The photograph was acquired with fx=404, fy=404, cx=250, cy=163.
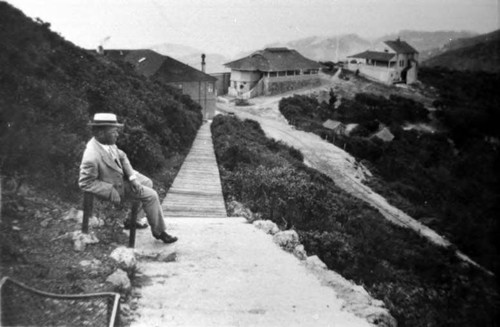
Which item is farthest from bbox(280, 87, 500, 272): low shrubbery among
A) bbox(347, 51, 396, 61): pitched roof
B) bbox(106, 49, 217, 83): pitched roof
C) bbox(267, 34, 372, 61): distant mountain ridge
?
bbox(267, 34, 372, 61): distant mountain ridge

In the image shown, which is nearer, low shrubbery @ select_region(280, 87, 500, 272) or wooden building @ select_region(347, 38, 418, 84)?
low shrubbery @ select_region(280, 87, 500, 272)

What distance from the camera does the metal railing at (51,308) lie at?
11.5ft

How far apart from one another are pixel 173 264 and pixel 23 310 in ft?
7.80

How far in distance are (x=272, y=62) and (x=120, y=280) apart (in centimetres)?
5526

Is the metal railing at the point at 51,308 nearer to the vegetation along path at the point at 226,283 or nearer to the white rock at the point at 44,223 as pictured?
the vegetation along path at the point at 226,283

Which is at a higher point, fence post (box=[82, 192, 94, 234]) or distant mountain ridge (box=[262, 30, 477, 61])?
distant mountain ridge (box=[262, 30, 477, 61])

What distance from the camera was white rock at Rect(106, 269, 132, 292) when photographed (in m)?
4.68

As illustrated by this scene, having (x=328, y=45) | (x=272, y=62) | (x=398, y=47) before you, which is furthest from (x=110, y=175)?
(x=328, y=45)

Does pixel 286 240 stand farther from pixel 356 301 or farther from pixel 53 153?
pixel 53 153

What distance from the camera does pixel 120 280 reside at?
187 inches

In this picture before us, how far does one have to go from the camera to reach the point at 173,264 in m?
5.84

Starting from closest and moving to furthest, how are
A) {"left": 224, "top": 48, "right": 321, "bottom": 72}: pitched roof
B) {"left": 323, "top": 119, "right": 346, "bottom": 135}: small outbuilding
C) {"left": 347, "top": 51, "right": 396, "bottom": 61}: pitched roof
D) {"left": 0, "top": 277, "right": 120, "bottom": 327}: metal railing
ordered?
{"left": 0, "top": 277, "right": 120, "bottom": 327}: metal railing, {"left": 323, "top": 119, "right": 346, "bottom": 135}: small outbuilding, {"left": 224, "top": 48, "right": 321, "bottom": 72}: pitched roof, {"left": 347, "top": 51, "right": 396, "bottom": 61}: pitched roof

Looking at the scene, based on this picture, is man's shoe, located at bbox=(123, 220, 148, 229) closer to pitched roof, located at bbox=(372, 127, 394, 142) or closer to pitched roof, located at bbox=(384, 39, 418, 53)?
pitched roof, located at bbox=(372, 127, 394, 142)

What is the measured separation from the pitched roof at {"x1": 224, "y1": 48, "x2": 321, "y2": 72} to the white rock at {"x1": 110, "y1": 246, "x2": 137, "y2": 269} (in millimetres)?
51920
